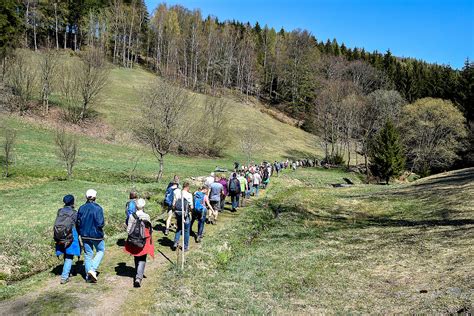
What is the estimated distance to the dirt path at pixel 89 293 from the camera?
30.7 ft

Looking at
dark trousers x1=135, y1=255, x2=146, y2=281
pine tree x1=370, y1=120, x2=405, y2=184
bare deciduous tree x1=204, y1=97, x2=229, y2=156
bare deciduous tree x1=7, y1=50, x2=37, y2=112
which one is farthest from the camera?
bare deciduous tree x1=204, y1=97, x2=229, y2=156

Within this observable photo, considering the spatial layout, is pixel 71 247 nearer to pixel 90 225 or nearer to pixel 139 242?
pixel 90 225

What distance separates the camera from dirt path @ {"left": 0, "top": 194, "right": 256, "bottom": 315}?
934cm

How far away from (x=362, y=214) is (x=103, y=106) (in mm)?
57637

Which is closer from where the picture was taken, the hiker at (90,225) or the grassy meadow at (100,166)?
the hiker at (90,225)

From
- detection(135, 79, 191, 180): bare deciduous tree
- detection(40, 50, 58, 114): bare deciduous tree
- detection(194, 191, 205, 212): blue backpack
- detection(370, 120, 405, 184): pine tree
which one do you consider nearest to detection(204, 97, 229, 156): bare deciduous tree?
detection(135, 79, 191, 180): bare deciduous tree

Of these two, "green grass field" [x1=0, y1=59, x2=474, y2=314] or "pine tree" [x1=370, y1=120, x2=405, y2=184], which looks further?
"pine tree" [x1=370, y1=120, x2=405, y2=184]

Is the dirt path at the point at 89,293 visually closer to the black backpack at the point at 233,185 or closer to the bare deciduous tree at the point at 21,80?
the black backpack at the point at 233,185

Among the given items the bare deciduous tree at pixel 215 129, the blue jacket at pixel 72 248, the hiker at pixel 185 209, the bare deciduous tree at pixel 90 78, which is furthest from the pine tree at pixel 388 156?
the blue jacket at pixel 72 248

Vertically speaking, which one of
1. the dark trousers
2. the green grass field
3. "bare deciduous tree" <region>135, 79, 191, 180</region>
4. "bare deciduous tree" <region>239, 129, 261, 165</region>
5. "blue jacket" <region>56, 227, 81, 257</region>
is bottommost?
the green grass field

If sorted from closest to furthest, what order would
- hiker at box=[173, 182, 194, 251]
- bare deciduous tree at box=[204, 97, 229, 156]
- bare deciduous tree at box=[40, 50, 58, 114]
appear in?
1. hiker at box=[173, 182, 194, 251]
2. bare deciduous tree at box=[40, 50, 58, 114]
3. bare deciduous tree at box=[204, 97, 229, 156]

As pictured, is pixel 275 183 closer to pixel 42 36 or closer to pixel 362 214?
pixel 362 214

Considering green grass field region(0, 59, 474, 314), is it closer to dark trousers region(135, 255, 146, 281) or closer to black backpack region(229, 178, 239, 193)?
dark trousers region(135, 255, 146, 281)

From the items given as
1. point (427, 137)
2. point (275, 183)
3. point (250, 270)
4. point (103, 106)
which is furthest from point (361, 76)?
point (250, 270)
